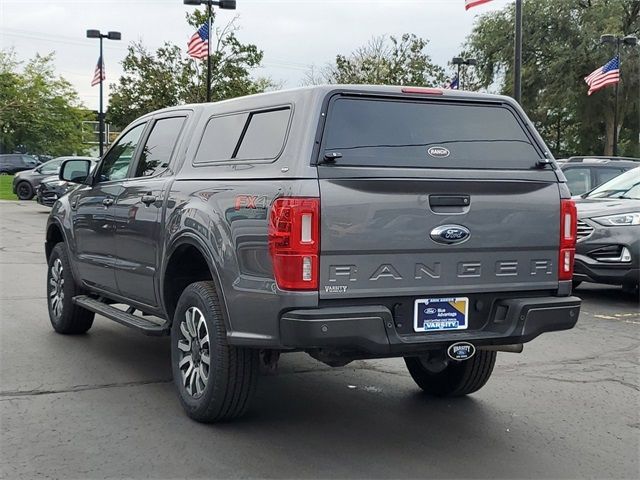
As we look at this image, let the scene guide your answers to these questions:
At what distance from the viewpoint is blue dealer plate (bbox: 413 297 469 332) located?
14.8 ft

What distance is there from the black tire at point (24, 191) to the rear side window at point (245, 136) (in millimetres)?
25928

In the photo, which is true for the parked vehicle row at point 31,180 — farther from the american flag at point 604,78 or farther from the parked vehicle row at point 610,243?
the parked vehicle row at point 610,243

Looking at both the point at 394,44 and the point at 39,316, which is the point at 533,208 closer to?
the point at 39,316

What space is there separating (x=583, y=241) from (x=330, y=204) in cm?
646

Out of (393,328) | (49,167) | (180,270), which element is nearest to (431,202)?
(393,328)

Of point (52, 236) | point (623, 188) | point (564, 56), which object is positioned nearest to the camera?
point (52, 236)

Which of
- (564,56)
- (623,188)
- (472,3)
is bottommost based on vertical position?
(623,188)

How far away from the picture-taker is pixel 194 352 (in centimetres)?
512

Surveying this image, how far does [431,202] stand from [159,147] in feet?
8.22

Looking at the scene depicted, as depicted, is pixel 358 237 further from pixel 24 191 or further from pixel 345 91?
pixel 24 191

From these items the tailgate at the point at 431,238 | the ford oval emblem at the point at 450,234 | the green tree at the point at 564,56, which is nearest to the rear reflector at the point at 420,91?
the tailgate at the point at 431,238

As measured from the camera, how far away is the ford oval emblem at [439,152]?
4.76m

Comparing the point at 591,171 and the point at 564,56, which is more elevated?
the point at 564,56

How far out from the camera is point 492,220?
185 inches
